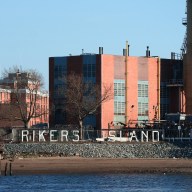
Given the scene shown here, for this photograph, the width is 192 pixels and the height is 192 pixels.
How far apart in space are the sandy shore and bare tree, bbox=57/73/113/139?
31488 millimetres

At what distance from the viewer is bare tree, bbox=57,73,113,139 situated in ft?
432

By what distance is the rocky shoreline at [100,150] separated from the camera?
4171 inches

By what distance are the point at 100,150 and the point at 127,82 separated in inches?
1291

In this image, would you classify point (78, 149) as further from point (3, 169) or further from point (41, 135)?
point (3, 169)

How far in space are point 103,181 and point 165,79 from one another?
64.9 metres

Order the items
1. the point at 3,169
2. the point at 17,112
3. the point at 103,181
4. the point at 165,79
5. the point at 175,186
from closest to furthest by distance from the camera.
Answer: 1. the point at 175,186
2. the point at 103,181
3. the point at 3,169
4. the point at 165,79
5. the point at 17,112

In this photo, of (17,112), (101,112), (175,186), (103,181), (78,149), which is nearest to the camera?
(175,186)

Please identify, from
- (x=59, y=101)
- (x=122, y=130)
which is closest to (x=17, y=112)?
(x=59, y=101)

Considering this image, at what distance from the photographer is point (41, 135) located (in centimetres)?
11531

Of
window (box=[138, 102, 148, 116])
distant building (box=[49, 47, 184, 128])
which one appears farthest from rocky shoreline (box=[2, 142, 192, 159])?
window (box=[138, 102, 148, 116])

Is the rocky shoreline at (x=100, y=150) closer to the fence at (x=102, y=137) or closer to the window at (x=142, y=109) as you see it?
the fence at (x=102, y=137)

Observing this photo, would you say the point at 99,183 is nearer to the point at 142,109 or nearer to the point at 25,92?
the point at 142,109

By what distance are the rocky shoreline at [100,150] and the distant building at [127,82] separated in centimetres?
2682

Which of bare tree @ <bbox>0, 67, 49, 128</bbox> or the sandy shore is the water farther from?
bare tree @ <bbox>0, 67, 49, 128</bbox>
